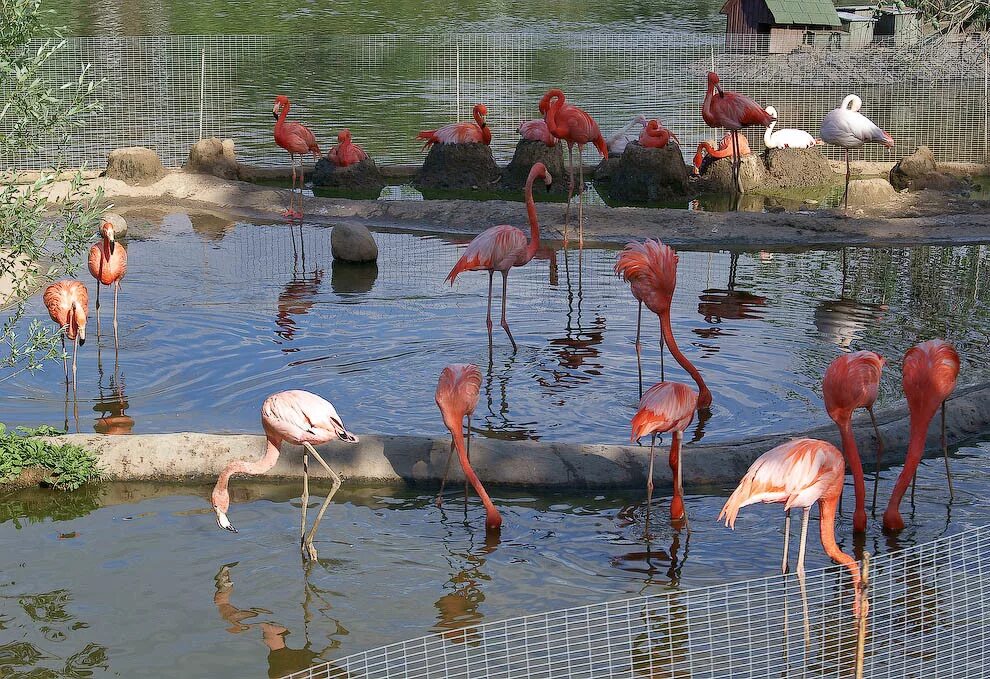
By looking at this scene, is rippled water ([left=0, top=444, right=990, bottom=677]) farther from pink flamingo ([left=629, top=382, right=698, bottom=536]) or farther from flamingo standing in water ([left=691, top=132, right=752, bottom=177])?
flamingo standing in water ([left=691, top=132, right=752, bottom=177])

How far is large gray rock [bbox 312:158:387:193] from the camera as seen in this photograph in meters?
15.0

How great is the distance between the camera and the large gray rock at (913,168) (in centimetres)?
1514

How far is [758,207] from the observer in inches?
570

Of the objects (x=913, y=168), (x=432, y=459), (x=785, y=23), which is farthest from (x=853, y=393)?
(x=785, y=23)

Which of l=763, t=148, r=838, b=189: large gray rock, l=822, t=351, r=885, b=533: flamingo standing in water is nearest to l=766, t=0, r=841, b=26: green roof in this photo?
l=763, t=148, r=838, b=189: large gray rock

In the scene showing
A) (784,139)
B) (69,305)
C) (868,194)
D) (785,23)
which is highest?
(785,23)

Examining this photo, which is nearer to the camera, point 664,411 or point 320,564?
point 320,564

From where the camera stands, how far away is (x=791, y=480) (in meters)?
4.55

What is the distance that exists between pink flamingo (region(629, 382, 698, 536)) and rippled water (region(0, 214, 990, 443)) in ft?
3.90

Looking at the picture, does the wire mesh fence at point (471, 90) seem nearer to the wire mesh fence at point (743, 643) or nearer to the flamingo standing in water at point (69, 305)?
the flamingo standing in water at point (69, 305)

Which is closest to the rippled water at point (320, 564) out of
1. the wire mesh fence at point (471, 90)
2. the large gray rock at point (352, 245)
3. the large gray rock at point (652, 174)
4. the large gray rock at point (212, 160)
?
the large gray rock at point (352, 245)

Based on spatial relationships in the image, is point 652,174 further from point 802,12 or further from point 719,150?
point 802,12

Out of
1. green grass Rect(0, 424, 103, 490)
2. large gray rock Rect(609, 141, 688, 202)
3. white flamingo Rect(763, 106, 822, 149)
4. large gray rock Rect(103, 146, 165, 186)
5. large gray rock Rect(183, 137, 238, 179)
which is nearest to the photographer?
green grass Rect(0, 424, 103, 490)

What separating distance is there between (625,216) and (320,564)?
7937mm
